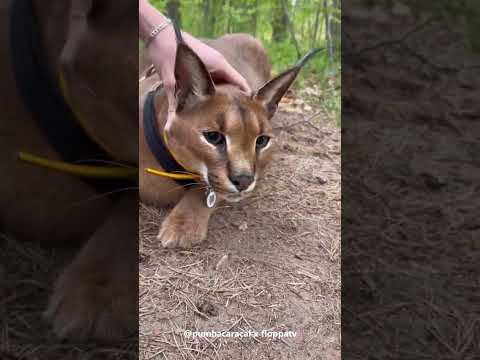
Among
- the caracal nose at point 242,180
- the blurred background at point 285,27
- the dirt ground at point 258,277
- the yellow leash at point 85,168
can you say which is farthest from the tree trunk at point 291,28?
the yellow leash at point 85,168

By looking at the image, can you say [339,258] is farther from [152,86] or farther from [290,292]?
[152,86]

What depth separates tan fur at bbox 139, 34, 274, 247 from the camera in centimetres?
88

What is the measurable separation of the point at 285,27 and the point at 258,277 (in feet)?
1.28

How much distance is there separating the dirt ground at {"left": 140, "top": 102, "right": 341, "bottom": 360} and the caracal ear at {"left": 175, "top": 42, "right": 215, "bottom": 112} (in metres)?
0.14

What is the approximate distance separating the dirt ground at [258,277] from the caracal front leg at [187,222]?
1 cm

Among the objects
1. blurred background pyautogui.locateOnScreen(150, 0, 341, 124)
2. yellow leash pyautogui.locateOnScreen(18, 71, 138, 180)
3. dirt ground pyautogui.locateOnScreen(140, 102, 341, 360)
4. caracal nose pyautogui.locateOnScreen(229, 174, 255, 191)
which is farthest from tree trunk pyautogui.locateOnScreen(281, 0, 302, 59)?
yellow leash pyautogui.locateOnScreen(18, 71, 138, 180)

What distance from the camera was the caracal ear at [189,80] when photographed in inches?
33.9

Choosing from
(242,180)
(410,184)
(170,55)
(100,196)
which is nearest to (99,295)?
(100,196)

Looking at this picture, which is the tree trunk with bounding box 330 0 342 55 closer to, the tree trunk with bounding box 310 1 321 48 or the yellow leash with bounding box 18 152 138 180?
the tree trunk with bounding box 310 1 321 48

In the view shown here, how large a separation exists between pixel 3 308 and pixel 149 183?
30cm

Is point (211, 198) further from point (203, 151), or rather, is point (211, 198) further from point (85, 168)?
point (85, 168)

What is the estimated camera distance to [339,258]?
2.98 feet

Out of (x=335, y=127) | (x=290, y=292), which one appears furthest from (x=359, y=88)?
(x=290, y=292)

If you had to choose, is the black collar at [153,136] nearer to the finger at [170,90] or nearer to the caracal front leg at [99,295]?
the finger at [170,90]
